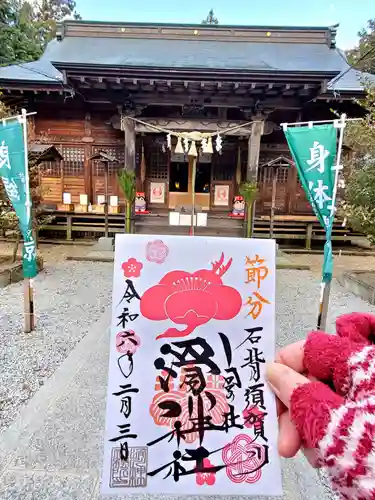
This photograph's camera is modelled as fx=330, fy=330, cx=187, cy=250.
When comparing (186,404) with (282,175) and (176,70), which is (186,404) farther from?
(282,175)

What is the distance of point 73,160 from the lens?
33.9ft

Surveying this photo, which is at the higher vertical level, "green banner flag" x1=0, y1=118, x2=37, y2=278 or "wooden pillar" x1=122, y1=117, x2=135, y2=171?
"wooden pillar" x1=122, y1=117, x2=135, y2=171

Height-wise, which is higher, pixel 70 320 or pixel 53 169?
pixel 53 169

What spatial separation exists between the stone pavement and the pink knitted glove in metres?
1.56

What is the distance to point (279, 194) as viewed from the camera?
10773mm

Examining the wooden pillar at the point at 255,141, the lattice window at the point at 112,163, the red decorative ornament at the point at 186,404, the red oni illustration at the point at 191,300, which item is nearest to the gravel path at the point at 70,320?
the red decorative ornament at the point at 186,404

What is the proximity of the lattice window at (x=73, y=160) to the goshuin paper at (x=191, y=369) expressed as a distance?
9910mm

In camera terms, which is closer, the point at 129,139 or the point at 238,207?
the point at 129,139

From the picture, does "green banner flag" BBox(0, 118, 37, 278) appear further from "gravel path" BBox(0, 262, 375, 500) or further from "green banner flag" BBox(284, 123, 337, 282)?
"green banner flag" BBox(284, 123, 337, 282)

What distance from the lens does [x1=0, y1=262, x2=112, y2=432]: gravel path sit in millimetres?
2918

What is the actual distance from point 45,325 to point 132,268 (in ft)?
11.3

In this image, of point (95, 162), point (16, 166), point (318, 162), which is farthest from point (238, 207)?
point (16, 166)

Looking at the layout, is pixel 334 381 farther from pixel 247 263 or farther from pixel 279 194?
pixel 279 194

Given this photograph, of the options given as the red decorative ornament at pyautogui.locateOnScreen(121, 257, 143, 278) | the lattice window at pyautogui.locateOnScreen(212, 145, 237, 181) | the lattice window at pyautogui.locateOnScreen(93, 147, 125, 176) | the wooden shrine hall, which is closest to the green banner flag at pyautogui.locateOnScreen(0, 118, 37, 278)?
the red decorative ornament at pyautogui.locateOnScreen(121, 257, 143, 278)
